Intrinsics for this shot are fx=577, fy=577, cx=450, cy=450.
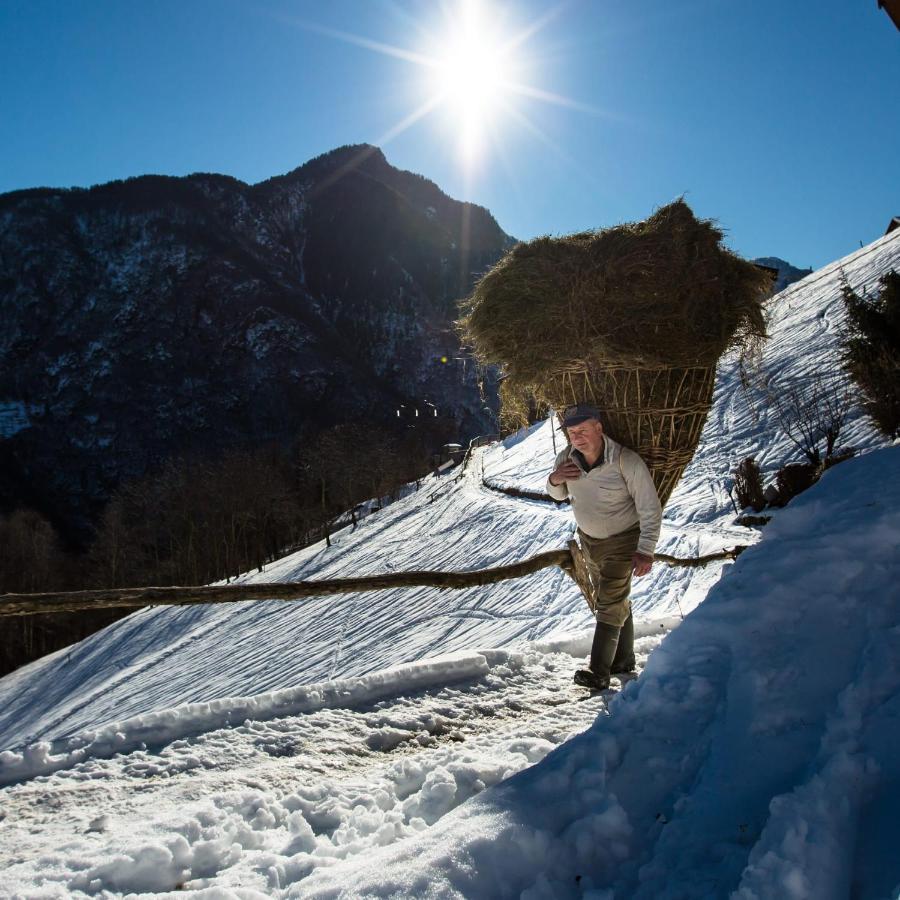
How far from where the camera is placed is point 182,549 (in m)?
39.7

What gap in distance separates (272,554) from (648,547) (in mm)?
40852

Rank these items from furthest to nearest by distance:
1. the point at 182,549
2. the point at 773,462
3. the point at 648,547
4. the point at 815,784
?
the point at 182,549
the point at 773,462
the point at 648,547
the point at 815,784

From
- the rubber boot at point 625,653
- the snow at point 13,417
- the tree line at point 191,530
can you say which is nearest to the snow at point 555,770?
the rubber boot at point 625,653

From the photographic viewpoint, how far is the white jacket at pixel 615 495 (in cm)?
275

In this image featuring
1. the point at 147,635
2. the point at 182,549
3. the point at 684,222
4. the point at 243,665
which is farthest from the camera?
the point at 182,549

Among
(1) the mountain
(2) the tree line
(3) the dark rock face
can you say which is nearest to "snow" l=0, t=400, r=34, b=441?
(3) the dark rock face

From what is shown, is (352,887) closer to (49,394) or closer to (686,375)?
(686,375)

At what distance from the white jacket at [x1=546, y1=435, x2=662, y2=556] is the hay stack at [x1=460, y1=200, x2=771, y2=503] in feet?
0.40

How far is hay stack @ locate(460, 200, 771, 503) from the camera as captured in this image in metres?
2.46

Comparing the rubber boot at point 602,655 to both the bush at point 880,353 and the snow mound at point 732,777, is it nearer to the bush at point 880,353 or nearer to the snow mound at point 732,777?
the snow mound at point 732,777

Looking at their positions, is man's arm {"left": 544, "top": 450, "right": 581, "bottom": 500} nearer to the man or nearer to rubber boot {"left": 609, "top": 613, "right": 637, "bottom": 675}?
the man

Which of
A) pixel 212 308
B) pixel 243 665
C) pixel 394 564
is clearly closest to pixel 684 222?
pixel 243 665

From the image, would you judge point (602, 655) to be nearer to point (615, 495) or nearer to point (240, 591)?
point (615, 495)

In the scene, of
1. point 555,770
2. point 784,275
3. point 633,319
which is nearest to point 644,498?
point 633,319
